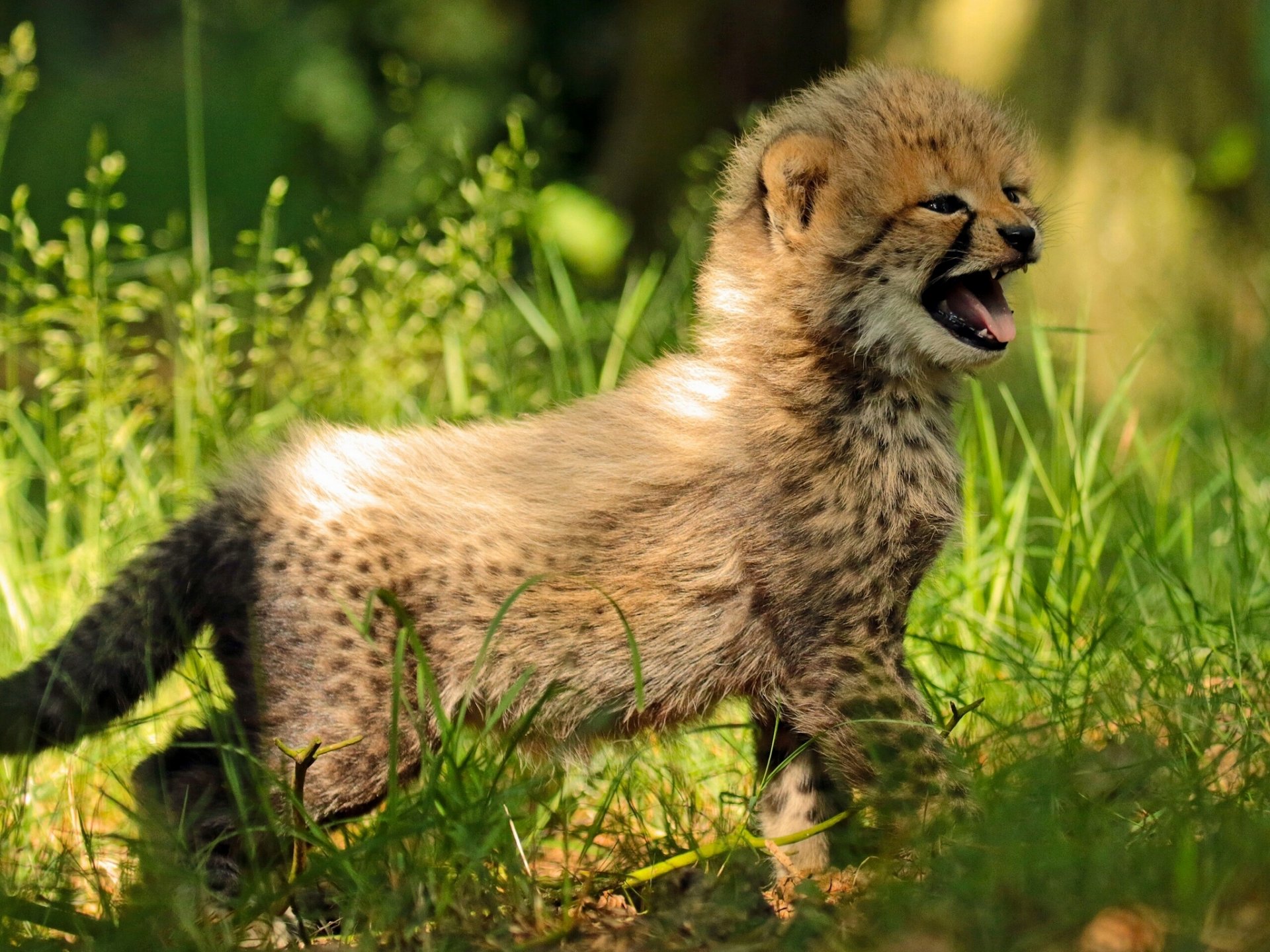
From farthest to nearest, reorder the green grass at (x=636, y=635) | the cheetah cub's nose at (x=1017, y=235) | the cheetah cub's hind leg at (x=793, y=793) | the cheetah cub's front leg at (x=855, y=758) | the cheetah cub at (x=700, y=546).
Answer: the cheetah cub's hind leg at (x=793, y=793) → the cheetah cub's nose at (x=1017, y=235) → the cheetah cub at (x=700, y=546) → the cheetah cub's front leg at (x=855, y=758) → the green grass at (x=636, y=635)

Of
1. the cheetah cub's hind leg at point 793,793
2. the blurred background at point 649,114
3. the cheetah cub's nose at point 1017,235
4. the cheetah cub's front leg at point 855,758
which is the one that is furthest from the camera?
the blurred background at point 649,114

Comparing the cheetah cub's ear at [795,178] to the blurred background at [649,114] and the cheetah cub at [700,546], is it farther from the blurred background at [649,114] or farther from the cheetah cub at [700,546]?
the blurred background at [649,114]

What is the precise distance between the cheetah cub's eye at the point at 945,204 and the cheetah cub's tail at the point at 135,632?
1819 mm

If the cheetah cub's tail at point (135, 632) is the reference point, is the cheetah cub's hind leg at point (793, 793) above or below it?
below

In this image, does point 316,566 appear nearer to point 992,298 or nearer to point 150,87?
point 992,298

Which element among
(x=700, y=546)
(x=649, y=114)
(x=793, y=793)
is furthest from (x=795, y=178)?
(x=649, y=114)

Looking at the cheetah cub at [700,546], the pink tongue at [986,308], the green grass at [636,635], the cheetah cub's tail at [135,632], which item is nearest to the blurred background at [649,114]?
the green grass at [636,635]

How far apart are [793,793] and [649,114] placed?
24.3 feet

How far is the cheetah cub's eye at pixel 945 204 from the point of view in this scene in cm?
337

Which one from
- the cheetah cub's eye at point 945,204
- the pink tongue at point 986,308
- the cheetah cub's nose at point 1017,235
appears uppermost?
the cheetah cub's eye at point 945,204

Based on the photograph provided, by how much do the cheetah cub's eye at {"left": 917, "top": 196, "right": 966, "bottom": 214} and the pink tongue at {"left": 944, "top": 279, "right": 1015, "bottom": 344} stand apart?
0.65 feet

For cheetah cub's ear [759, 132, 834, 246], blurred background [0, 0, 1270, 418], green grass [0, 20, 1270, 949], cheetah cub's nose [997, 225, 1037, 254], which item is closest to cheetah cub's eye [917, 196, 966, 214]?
cheetah cub's nose [997, 225, 1037, 254]

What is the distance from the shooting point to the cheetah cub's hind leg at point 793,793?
3461mm

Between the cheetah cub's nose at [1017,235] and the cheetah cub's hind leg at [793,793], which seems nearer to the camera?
the cheetah cub's nose at [1017,235]
